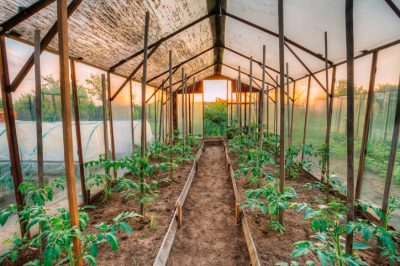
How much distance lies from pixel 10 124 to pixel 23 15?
4.44 feet

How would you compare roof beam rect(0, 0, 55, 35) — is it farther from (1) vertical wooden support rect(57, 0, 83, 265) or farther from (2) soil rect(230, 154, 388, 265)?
(2) soil rect(230, 154, 388, 265)

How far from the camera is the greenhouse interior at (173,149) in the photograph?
5.13ft

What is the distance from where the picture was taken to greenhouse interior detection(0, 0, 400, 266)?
1.56 m

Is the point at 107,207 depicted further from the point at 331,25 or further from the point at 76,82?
the point at 331,25

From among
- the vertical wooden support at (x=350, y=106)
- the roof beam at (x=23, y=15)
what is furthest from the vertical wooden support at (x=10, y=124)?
the vertical wooden support at (x=350, y=106)

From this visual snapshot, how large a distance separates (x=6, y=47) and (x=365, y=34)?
5055 millimetres

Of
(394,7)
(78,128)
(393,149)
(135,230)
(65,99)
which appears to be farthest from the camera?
(78,128)

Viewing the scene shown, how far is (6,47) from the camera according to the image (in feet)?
8.54

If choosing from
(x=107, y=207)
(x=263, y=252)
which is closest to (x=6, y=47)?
(x=107, y=207)

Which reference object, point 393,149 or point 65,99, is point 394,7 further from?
point 65,99

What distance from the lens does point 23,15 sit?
99.8 inches

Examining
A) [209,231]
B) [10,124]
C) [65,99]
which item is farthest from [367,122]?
[10,124]

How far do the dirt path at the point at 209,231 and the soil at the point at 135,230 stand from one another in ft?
1.00

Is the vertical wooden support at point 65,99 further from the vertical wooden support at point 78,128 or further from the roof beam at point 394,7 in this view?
the roof beam at point 394,7
